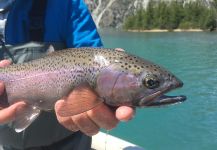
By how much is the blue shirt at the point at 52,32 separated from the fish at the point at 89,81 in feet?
0.99

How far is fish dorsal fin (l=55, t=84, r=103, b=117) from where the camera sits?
6.27ft

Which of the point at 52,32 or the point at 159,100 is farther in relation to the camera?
the point at 52,32

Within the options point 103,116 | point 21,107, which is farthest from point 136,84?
point 21,107

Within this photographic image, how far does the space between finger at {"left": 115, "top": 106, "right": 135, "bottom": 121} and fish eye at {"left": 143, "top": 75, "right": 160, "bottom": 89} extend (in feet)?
0.41

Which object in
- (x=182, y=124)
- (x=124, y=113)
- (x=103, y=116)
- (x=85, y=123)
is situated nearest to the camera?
(x=124, y=113)

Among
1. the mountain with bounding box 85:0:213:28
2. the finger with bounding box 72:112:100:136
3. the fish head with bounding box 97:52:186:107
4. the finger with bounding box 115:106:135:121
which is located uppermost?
the fish head with bounding box 97:52:186:107

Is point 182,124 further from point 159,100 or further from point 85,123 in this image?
point 159,100

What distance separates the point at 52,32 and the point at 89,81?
61 centimetres

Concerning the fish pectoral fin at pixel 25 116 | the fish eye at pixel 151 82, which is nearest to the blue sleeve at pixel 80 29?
the fish pectoral fin at pixel 25 116

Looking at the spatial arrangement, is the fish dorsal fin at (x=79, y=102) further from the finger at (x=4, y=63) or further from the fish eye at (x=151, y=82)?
the finger at (x=4, y=63)

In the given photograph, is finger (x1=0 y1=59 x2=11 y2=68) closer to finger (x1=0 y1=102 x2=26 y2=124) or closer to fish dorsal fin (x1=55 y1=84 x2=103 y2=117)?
finger (x1=0 y1=102 x2=26 y2=124)

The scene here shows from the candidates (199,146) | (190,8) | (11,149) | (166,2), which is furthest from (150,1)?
(11,149)

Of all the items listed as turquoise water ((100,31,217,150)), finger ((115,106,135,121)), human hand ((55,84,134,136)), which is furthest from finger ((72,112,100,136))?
turquoise water ((100,31,217,150))

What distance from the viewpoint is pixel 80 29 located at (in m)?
2.47
